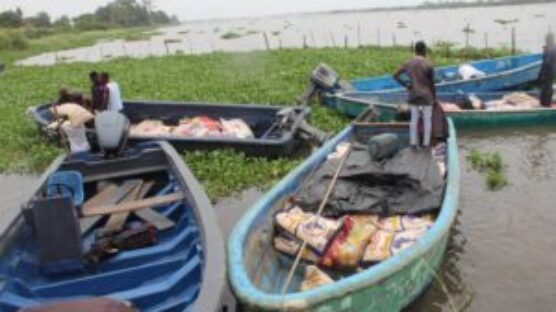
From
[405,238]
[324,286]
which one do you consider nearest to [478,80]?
[405,238]

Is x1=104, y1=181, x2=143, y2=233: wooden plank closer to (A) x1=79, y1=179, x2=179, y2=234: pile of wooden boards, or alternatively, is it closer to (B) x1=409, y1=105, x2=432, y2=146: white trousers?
(A) x1=79, y1=179, x2=179, y2=234: pile of wooden boards

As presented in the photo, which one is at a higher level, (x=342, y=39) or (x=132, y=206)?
(x=132, y=206)

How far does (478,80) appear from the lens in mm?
15156

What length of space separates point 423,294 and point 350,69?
15285 millimetres

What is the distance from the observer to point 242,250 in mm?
5355

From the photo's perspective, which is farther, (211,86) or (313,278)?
(211,86)

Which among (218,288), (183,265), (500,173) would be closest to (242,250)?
(183,265)

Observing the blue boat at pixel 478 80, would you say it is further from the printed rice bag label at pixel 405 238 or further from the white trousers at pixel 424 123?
the printed rice bag label at pixel 405 238

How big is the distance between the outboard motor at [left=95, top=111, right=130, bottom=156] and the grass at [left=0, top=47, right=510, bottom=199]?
1.76m

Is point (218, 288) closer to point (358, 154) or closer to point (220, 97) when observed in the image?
point (358, 154)

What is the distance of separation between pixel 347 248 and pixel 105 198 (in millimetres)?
3083

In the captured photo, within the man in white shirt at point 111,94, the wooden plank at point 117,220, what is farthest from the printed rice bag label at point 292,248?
the man in white shirt at point 111,94

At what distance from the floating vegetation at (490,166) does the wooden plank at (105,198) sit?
549cm

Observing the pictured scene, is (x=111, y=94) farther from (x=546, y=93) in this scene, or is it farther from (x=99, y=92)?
(x=546, y=93)
